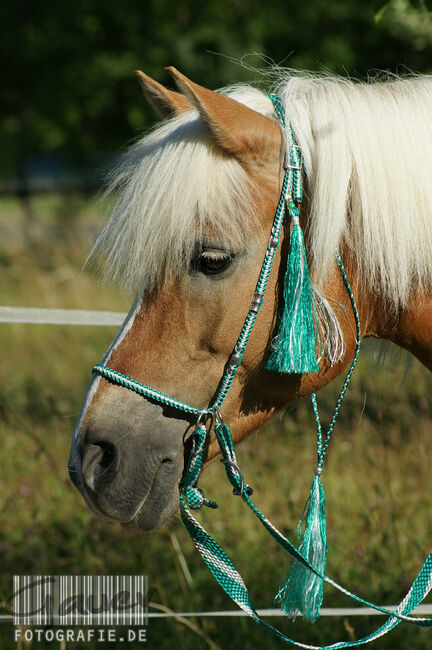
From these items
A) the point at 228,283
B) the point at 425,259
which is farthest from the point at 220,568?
the point at 425,259

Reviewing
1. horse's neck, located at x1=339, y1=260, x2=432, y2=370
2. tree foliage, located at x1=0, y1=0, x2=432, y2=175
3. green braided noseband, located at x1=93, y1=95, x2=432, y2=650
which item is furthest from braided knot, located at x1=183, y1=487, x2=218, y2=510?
tree foliage, located at x1=0, y1=0, x2=432, y2=175

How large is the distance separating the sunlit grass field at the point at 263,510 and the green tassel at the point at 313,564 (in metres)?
0.35

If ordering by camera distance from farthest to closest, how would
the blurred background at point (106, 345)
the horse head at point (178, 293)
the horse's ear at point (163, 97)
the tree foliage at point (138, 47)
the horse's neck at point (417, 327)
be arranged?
1. the tree foliage at point (138, 47)
2. the blurred background at point (106, 345)
3. the horse's neck at point (417, 327)
4. the horse's ear at point (163, 97)
5. the horse head at point (178, 293)

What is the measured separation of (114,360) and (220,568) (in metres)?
0.75

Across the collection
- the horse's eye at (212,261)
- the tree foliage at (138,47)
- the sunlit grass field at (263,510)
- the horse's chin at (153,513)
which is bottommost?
the sunlit grass field at (263,510)

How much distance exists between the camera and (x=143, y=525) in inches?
75.1

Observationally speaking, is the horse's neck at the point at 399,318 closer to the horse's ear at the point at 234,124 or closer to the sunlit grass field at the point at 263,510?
the sunlit grass field at the point at 263,510

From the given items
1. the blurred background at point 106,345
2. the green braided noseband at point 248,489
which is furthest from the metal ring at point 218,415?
the blurred background at point 106,345

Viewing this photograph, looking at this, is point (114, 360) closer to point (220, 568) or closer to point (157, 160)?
point (157, 160)

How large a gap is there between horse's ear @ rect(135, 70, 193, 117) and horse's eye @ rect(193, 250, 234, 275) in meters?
0.47

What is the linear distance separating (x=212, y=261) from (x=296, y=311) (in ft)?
0.88

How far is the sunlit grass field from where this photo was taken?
9.90 ft

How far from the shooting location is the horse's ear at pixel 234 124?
5.58 ft

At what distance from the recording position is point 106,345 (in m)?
6.71
